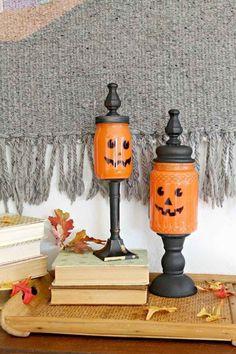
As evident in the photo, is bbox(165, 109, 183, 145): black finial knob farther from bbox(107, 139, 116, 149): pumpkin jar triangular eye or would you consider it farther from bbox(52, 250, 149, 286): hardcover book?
bbox(52, 250, 149, 286): hardcover book


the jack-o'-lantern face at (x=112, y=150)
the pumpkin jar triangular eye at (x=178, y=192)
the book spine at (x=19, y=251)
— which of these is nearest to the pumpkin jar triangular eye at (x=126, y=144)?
the jack-o'-lantern face at (x=112, y=150)

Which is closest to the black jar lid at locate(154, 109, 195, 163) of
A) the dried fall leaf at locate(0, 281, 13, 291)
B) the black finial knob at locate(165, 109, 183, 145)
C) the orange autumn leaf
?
the black finial knob at locate(165, 109, 183, 145)

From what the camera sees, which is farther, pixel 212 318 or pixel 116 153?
pixel 116 153

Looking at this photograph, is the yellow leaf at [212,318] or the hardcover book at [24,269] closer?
the yellow leaf at [212,318]

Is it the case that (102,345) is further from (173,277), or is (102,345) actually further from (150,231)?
(150,231)

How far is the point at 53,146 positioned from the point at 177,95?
0.27 metres

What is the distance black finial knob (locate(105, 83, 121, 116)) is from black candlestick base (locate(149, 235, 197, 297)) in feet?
0.81

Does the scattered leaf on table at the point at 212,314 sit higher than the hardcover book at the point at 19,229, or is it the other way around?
the hardcover book at the point at 19,229

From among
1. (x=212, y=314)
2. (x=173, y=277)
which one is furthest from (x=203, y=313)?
(x=173, y=277)

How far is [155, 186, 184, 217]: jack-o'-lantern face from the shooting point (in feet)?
3.15

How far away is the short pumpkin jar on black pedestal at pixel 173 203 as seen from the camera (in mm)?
961

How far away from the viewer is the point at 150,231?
3.67ft

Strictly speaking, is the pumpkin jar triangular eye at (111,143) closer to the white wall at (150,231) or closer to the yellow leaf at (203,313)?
the white wall at (150,231)

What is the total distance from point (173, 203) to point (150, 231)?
173 millimetres
